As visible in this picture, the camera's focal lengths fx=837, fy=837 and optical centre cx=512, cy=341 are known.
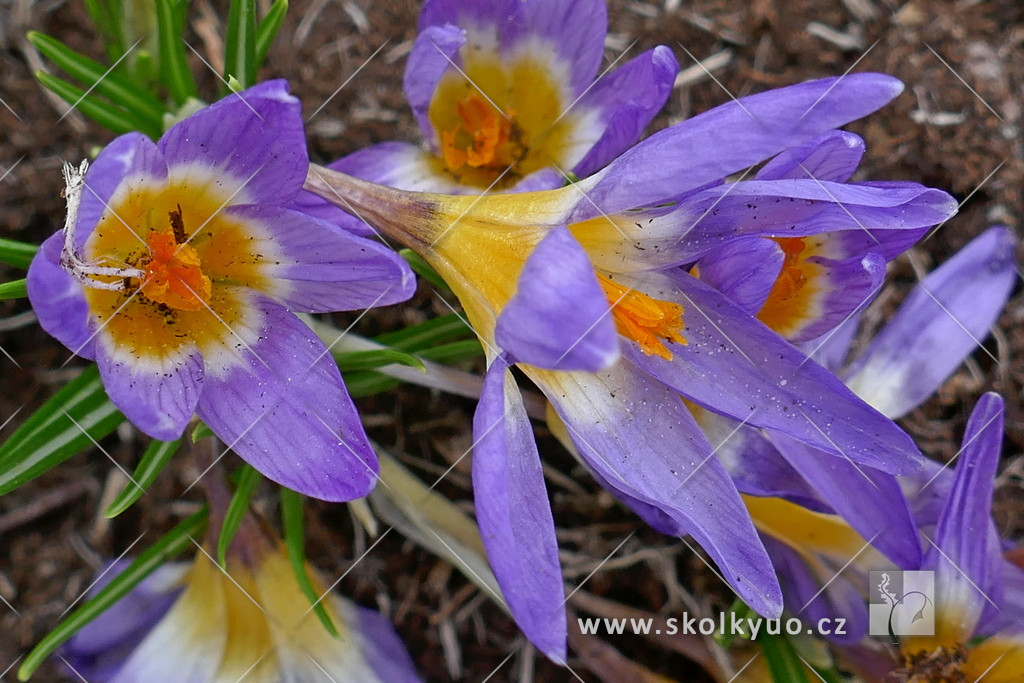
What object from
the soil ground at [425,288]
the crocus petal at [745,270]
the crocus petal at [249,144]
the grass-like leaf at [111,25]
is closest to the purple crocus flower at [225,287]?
the crocus petal at [249,144]

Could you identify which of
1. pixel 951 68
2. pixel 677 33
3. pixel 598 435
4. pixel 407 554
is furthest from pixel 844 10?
pixel 407 554

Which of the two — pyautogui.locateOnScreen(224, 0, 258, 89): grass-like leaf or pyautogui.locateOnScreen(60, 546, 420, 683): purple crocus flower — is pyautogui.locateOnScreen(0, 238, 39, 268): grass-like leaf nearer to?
pyautogui.locateOnScreen(224, 0, 258, 89): grass-like leaf

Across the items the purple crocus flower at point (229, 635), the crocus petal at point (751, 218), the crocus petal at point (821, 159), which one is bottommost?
the purple crocus flower at point (229, 635)

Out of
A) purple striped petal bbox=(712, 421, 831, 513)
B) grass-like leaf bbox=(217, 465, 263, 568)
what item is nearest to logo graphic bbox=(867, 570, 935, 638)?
purple striped petal bbox=(712, 421, 831, 513)

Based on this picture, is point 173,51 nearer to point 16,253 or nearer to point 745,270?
point 16,253

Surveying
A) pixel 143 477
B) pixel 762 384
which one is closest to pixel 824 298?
pixel 762 384

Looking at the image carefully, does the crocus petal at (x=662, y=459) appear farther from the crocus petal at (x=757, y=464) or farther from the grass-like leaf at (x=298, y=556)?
the grass-like leaf at (x=298, y=556)
